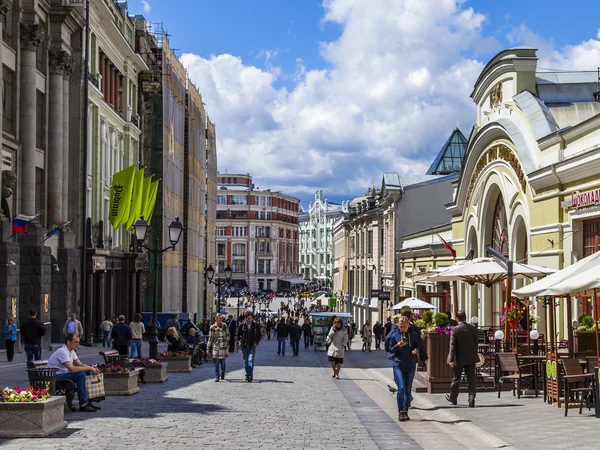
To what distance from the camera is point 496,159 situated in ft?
112

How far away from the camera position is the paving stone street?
→ 11820mm

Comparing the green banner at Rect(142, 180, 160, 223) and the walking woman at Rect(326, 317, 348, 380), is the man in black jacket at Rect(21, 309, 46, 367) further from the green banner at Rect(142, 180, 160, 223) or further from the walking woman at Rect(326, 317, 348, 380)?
the green banner at Rect(142, 180, 160, 223)

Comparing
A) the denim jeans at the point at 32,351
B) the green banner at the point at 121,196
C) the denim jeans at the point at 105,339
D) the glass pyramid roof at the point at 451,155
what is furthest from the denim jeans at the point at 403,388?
the glass pyramid roof at the point at 451,155

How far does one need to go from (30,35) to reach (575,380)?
2479 centimetres

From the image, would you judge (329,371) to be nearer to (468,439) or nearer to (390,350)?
(390,350)

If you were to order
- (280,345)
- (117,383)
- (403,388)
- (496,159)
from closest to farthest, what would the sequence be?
1. (403,388)
2. (117,383)
3. (496,159)
4. (280,345)

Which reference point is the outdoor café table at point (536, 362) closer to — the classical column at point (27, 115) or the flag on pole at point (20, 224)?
the flag on pole at point (20, 224)

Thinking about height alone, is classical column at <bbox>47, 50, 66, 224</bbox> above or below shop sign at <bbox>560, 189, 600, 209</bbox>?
above

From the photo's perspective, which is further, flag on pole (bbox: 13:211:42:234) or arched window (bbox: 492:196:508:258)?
arched window (bbox: 492:196:508:258)

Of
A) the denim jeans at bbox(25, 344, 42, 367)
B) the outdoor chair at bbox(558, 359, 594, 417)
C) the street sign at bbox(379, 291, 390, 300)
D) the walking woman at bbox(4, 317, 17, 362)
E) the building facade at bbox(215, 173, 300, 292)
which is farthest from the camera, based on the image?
the building facade at bbox(215, 173, 300, 292)

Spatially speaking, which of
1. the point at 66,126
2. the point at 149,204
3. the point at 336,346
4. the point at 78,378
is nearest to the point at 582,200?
the point at 336,346

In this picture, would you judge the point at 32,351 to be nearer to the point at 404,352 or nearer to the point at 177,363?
the point at 177,363

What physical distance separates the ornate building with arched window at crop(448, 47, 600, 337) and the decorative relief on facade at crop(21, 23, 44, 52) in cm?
1569

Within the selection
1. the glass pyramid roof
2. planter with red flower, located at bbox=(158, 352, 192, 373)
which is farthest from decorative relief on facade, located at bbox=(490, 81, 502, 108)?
the glass pyramid roof
